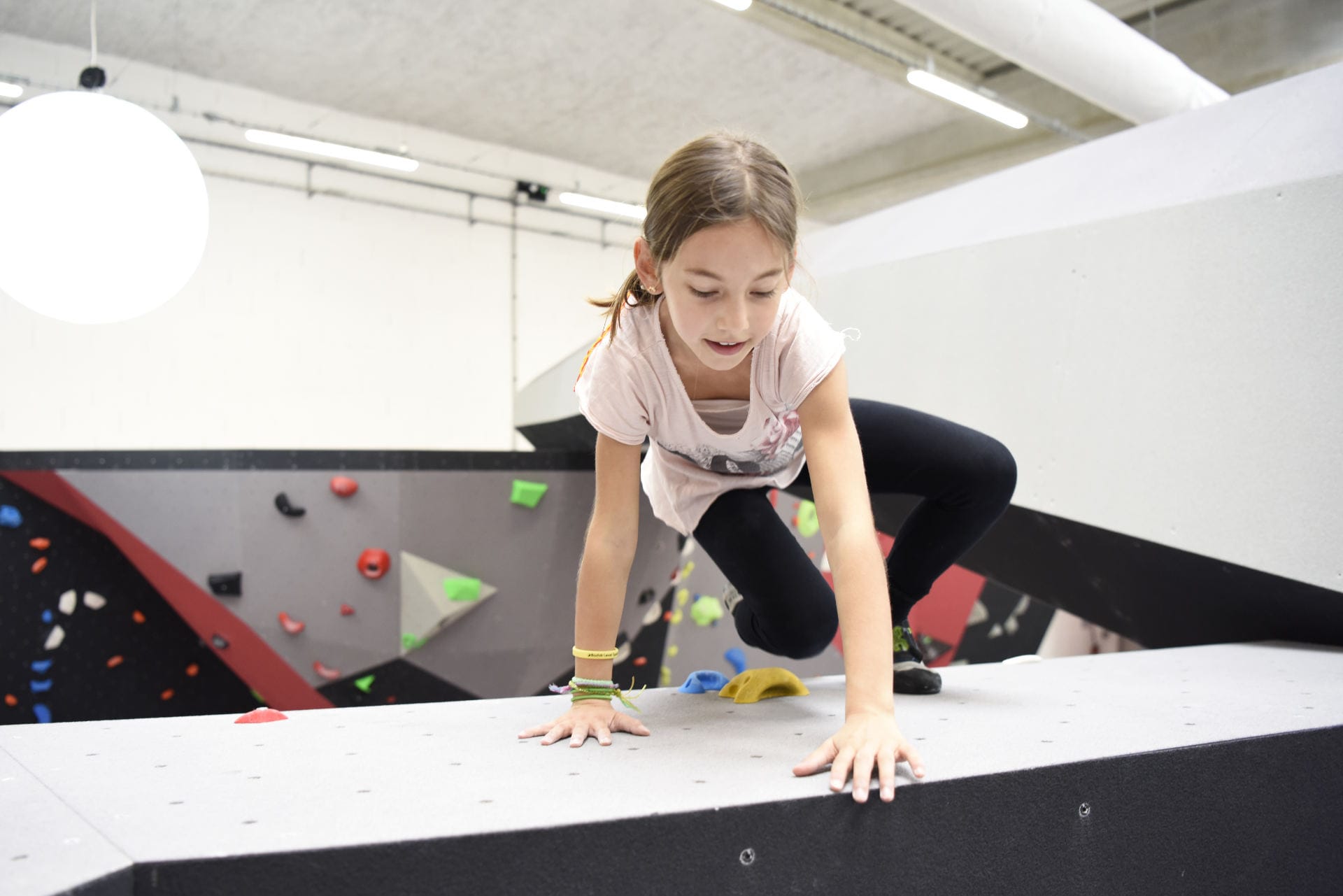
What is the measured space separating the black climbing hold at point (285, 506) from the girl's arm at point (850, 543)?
9.05 feet

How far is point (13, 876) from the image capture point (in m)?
0.52

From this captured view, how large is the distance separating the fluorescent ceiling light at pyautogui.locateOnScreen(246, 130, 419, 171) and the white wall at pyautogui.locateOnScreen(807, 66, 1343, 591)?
5.33 meters

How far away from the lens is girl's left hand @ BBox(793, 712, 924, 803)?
0.74 m

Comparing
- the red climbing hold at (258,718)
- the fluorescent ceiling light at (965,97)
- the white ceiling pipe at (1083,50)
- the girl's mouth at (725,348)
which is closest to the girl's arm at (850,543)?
the girl's mouth at (725,348)

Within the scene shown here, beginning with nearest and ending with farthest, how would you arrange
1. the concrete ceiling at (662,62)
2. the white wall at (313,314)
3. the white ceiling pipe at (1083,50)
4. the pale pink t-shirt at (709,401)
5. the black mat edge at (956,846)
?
the black mat edge at (956,846) → the pale pink t-shirt at (709,401) → the white ceiling pipe at (1083,50) → the concrete ceiling at (662,62) → the white wall at (313,314)

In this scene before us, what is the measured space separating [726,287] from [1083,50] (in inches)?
160

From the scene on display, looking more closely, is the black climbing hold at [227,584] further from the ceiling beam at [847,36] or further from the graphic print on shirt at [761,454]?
the ceiling beam at [847,36]

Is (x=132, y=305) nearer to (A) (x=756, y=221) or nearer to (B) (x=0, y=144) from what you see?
(B) (x=0, y=144)

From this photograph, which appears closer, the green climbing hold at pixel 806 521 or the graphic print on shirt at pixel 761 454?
the graphic print on shirt at pixel 761 454

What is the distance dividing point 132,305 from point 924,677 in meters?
3.39

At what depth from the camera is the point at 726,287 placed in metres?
0.94

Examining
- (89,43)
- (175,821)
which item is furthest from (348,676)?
(89,43)

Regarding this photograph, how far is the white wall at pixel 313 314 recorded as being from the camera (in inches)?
229

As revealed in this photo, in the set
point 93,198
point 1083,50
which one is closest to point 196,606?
point 93,198
